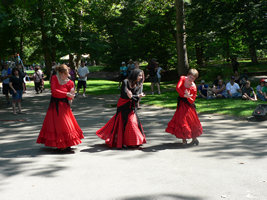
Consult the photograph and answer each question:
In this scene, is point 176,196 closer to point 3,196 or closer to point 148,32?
point 3,196

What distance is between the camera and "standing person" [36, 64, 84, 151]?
705cm

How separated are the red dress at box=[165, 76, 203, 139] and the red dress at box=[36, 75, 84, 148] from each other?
2190 mm

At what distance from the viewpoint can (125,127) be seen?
7473mm

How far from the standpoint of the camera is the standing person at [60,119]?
7.05 meters

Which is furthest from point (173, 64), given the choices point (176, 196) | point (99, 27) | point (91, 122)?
point (176, 196)

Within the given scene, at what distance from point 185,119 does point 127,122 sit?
130cm

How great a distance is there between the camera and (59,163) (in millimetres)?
6395

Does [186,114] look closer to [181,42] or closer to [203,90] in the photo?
[203,90]

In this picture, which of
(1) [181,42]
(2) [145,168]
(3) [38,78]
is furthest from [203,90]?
(2) [145,168]

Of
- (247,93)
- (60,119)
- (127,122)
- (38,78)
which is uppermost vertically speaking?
(38,78)

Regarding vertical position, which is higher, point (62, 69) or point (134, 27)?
point (134, 27)

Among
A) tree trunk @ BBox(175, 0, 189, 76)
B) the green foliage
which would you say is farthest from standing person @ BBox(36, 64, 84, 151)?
tree trunk @ BBox(175, 0, 189, 76)

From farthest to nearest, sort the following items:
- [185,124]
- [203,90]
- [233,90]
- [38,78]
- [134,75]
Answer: [38,78] < [203,90] < [233,90] < [185,124] < [134,75]

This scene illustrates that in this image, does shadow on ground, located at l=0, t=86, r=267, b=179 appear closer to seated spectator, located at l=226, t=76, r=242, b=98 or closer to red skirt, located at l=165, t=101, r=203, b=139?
red skirt, located at l=165, t=101, r=203, b=139
